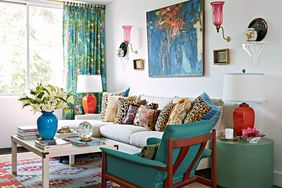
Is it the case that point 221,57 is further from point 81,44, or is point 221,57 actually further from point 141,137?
point 81,44

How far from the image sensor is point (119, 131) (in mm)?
4648

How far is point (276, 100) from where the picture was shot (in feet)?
12.3

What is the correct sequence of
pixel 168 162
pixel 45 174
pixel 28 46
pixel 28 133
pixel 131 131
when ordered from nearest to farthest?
pixel 168 162
pixel 45 174
pixel 28 133
pixel 131 131
pixel 28 46

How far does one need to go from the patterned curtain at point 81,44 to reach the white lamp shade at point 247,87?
354cm

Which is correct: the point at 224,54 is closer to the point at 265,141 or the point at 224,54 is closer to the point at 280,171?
the point at 265,141

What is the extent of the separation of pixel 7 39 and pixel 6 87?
83cm

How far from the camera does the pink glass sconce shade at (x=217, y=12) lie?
13.5 feet

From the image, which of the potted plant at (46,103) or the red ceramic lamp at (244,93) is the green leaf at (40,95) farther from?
the red ceramic lamp at (244,93)

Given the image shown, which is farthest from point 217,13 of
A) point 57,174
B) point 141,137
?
point 57,174

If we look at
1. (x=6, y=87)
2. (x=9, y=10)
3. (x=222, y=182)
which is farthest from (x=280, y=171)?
(x=9, y=10)

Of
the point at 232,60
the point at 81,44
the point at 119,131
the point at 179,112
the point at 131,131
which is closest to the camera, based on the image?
the point at 179,112

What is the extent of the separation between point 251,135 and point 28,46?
14.0 feet

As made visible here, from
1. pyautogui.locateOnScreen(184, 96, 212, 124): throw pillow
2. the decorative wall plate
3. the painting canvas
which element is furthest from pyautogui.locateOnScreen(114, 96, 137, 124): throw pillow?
the decorative wall plate

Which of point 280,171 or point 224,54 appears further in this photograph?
point 224,54
